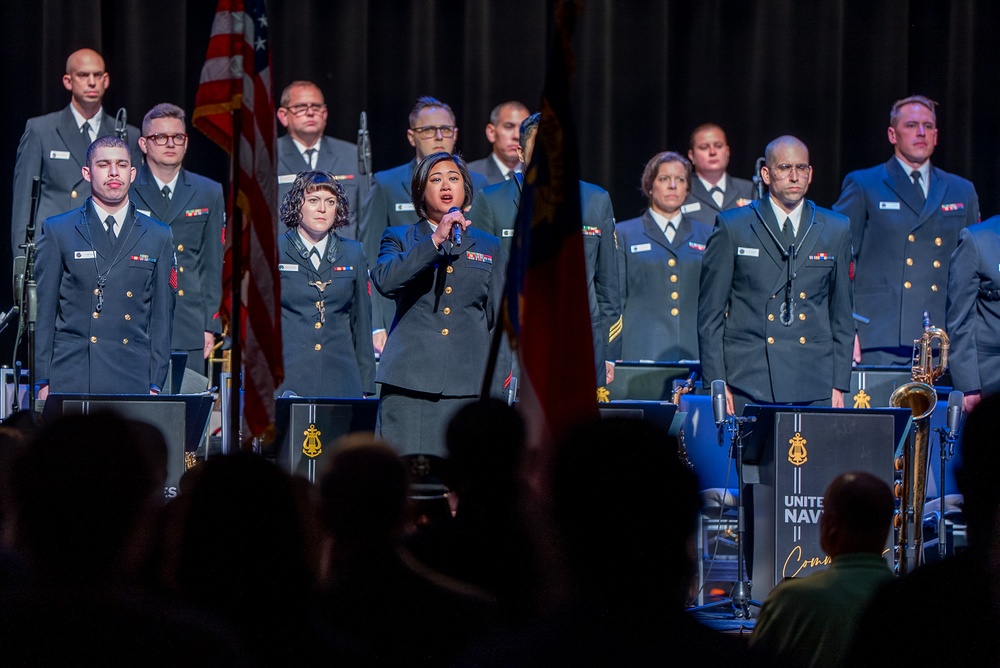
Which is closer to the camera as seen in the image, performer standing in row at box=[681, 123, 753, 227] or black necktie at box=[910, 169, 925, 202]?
black necktie at box=[910, 169, 925, 202]

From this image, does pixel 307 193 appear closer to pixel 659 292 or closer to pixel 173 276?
pixel 173 276

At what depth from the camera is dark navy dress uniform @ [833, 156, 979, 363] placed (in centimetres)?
824

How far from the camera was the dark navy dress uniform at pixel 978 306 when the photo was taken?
697 cm

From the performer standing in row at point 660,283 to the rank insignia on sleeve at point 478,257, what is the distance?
2.71 metres

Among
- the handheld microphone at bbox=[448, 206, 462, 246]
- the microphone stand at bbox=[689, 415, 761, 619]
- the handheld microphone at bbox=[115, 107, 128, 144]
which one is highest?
the handheld microphone at bbox=[115, 107, 128, 144]

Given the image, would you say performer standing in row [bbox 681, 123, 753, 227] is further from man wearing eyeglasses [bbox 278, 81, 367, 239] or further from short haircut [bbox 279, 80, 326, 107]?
short haircut [bbox 279, 80, 326, 107]

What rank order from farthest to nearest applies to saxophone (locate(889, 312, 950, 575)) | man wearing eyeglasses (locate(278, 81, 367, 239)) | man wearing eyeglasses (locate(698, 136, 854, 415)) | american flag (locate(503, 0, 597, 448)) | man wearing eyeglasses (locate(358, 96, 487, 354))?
man wearing eyeglasses (locate(278, 81, 367, 239)), man wearing eyeglasses (locate(358, 96, 487, 354)), man wearing eyeglasses (locate(698, 136, 854, 415)), saxophone (locate(889, 312, 950, 575)), american flag (locate(503, 0, 597, 448))

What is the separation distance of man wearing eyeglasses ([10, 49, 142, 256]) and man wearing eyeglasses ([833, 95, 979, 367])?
14.2ft

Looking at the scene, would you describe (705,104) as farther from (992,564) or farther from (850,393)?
(992,564)

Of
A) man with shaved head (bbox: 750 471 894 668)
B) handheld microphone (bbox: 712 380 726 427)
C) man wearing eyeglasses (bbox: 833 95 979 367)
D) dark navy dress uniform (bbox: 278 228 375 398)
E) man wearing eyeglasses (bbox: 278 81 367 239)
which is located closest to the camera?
man with shaved head (bbox: 750 471 894 668)

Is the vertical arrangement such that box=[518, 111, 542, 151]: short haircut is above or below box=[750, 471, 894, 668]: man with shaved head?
above

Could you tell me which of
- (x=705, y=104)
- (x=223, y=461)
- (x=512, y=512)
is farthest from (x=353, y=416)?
(x=705, y=104)

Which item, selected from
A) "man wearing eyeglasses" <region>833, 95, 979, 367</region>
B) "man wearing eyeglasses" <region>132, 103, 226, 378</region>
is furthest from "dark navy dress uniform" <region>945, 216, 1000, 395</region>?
"man wearing eyeglasses" <region>132, 103, 226, 378</region>

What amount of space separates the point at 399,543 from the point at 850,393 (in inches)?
190
